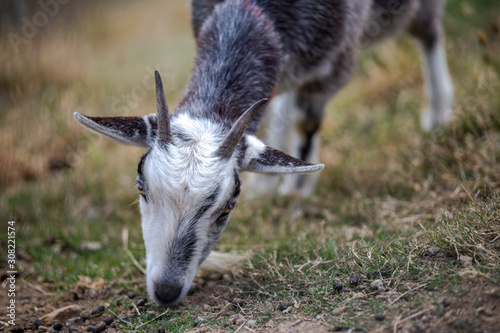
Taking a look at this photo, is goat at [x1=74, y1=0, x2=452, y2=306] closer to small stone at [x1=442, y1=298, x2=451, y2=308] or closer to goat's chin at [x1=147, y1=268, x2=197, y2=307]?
goat's chin at [x1=147, y1=268, x2=197, y2=307]

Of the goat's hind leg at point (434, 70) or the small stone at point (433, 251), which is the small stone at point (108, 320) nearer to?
the small stone at point (433, 251)

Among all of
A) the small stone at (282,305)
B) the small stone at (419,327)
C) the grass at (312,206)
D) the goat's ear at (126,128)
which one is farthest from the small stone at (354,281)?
the goat's ear at (126,128)

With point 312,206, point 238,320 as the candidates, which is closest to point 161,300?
point 238,320

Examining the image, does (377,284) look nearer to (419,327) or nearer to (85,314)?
(419,327)

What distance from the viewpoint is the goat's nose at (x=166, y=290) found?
287cm

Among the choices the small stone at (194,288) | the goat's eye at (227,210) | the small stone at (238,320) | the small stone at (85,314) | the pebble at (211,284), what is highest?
the goat's eye at (227,210)

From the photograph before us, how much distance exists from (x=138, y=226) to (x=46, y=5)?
7.26 metres

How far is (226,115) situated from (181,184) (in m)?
0.81

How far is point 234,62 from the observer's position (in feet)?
12.1

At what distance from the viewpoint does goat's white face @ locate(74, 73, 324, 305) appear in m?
2.86

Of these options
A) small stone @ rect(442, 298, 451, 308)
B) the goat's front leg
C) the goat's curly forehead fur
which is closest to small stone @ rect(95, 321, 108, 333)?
the goat's curly forehead fur

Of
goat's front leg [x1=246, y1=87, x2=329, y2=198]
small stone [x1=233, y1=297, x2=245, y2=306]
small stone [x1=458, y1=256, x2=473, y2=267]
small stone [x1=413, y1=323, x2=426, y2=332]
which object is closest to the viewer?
small stone [x1=413, y1=323, x2=426, y2=332]

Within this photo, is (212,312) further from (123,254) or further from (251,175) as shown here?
(251,175)

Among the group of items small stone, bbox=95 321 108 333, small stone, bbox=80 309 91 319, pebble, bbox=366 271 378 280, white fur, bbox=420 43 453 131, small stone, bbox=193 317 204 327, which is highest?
white fur, bbox=420 43 453 131
